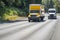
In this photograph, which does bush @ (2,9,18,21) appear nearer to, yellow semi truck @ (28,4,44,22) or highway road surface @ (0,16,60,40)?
yellow semi truck @ (28,4,44,22)

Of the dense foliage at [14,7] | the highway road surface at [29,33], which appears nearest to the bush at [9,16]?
the dense foliage at [14,7]

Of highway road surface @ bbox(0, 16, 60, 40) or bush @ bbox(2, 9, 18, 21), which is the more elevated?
highway road surface @ bbox(0, 16, 60, 40)

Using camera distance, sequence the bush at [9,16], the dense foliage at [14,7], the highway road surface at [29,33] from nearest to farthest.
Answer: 1. the highway road surface at [29,33]
2. the bush at [9,16]
3. the dense foliage at [14,7]

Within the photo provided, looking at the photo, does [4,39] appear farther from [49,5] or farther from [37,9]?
[49,5]

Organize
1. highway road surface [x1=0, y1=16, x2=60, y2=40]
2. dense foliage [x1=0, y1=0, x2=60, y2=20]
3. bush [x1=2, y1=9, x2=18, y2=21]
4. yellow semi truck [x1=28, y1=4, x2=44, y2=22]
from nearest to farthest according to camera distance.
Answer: highway road surface [x1=0, y1=16, x2=60, y2=40]
yellow semi truck [x1=28, y1=4, x2=44, y2=22]
bush [x1=2, y1=9, x2=18, y2=21]
dense foliage [x1=0, y1=0, x2=60, y2=20]

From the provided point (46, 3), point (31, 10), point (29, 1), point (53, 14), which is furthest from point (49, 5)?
point (31, 10)

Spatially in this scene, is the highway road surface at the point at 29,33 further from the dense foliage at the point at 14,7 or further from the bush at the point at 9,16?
the dense foliage at the point at 14,7

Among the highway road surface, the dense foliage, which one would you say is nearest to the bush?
the dense foliage

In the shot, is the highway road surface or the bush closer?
the highway road surface

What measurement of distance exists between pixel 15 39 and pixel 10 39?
31cm

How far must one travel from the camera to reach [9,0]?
55.1m

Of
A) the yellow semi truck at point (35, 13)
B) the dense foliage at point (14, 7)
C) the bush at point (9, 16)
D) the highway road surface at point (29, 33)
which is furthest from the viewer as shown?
the dense foliage at point (14, 7)

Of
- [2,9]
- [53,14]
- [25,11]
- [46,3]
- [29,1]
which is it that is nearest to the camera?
[2,9]

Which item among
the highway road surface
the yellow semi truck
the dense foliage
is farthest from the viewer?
the dense foliage
